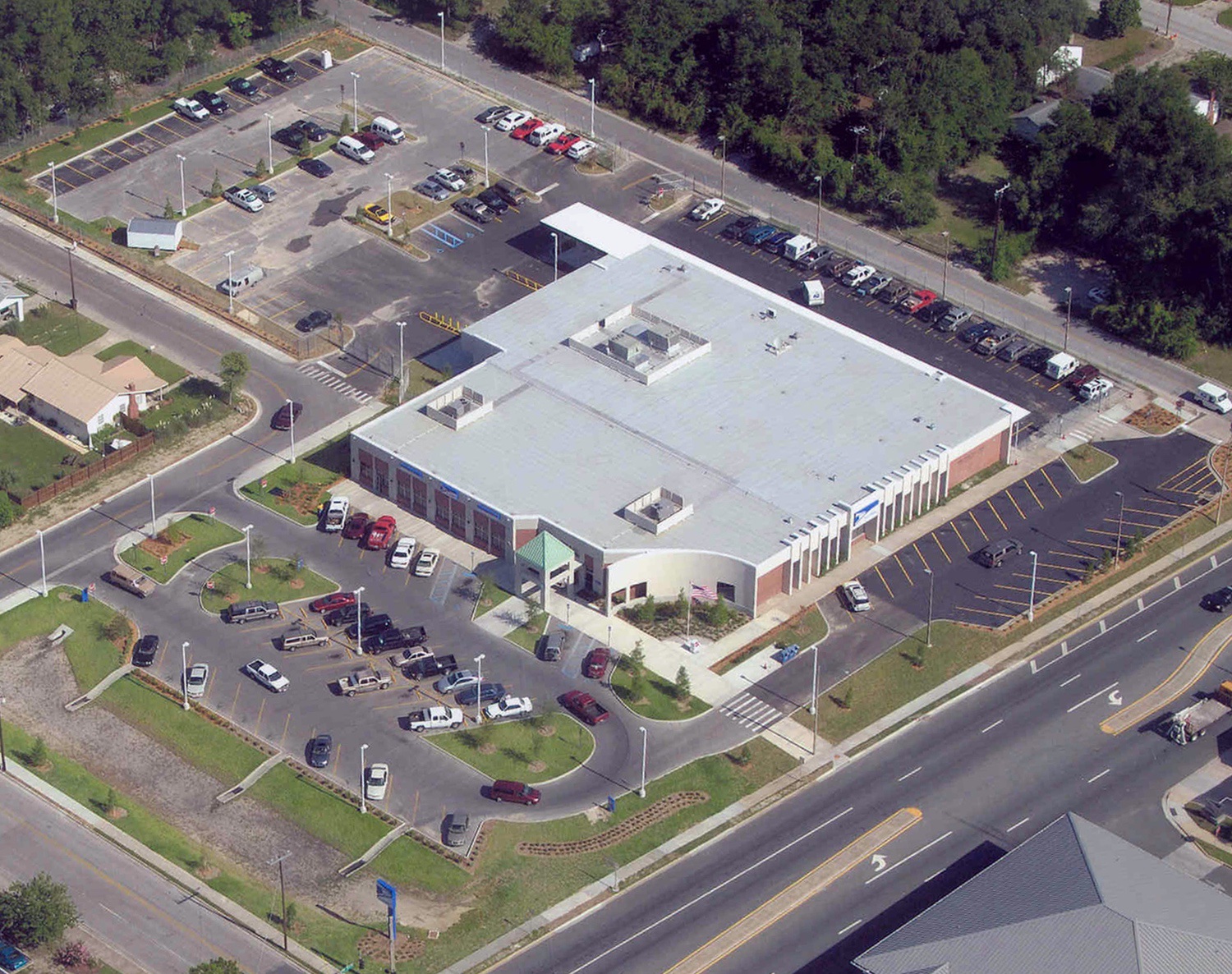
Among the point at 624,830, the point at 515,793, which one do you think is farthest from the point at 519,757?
the point at 624,830

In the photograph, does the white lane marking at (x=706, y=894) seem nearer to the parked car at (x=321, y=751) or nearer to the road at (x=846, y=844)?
the road at (x=846, y=844)

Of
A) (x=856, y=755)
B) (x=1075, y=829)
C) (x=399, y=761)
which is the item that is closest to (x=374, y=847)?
(x=399, y=761)

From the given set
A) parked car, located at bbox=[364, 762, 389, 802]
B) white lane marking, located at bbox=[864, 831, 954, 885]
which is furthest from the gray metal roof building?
parked car, located at bbox=[364, 762, 389, 802]

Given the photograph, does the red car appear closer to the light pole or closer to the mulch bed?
the mulch bed

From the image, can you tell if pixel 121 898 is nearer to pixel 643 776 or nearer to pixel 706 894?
pixel 643 776

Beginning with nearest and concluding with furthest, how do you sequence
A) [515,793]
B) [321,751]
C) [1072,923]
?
1. [1072,923]
2. [515,793]
3. [321,751]

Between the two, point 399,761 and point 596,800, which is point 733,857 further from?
point 399,761
